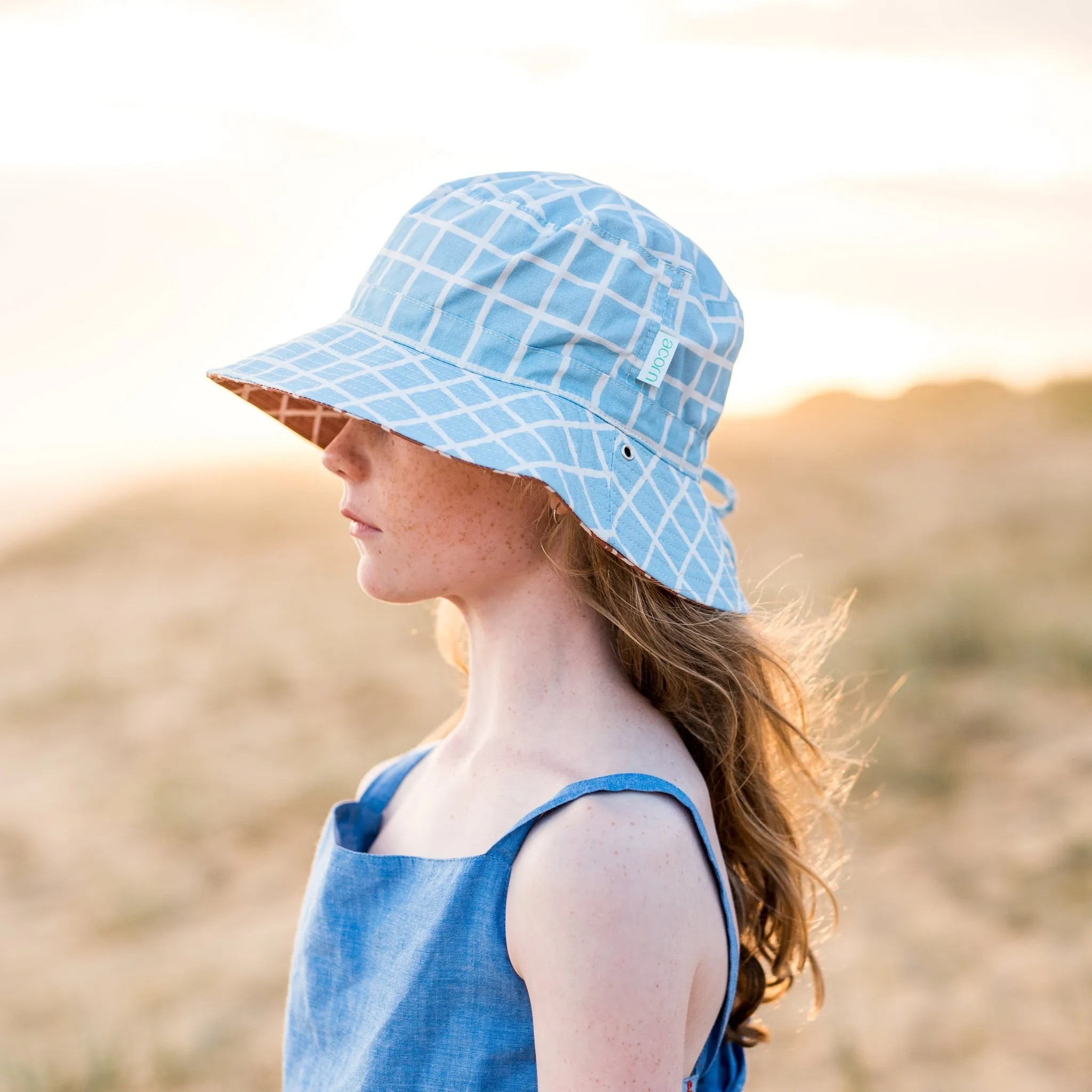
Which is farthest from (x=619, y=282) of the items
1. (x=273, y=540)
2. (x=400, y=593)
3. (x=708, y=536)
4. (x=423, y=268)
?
(x=273, y=540)

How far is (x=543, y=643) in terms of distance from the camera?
1.51 metres

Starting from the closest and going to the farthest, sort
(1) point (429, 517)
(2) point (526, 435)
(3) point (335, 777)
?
1. (2) point (526, 435)
2. (1) point (429, 517)
3. (3) point (335, 777)

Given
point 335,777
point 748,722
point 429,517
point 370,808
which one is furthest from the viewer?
point 335,777

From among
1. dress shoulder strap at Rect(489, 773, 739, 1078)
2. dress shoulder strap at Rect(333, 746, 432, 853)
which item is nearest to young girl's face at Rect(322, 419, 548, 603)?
dress shoulder strap at Rect(489, 773, 739, 1078)

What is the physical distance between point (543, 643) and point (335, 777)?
6.13 meters

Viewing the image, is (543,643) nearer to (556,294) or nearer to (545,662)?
(545,662)

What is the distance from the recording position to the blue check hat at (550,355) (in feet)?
4.40

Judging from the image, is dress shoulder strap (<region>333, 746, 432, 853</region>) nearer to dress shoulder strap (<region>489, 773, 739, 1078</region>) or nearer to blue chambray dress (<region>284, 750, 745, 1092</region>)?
blue chambray dress (<region>284, 750, 745, 1092</region>)

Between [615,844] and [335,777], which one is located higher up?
[615,844]

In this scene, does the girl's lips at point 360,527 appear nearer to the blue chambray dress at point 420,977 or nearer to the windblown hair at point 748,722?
the windblown hair at point 748,722

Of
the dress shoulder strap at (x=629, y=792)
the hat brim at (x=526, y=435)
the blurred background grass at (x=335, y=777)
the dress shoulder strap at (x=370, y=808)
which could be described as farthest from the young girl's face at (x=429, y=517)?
the blurred background grass at (x=335, y=777)

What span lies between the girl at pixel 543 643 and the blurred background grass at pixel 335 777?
2.89ft

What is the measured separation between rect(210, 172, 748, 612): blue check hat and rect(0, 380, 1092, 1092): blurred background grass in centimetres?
93

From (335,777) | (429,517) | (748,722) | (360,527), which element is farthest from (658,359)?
(335,777)
